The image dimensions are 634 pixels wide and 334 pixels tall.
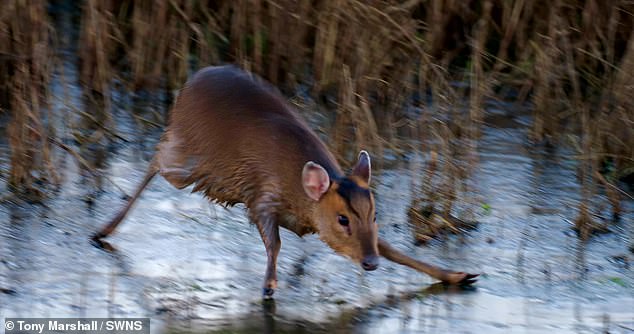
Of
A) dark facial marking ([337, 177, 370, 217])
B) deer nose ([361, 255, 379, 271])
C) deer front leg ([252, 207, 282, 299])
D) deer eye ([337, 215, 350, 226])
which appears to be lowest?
deer front leg ([252, 207, 282, 299])

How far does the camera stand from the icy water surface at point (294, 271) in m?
5.51

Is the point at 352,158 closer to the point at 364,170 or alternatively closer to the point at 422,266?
the point at 422,266

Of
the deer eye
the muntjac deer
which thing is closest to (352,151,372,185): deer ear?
the muntjac deer

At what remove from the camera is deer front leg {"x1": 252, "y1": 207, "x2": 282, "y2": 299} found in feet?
18.6

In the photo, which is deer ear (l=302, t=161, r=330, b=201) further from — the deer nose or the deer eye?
the deer nose

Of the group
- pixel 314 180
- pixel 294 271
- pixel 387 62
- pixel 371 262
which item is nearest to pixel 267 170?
pixel 314 180

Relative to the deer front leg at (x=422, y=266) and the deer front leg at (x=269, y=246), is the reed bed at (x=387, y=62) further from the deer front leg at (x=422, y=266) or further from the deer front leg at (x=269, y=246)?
the deer front leg at (x=269, y=246)

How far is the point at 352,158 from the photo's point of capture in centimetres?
784

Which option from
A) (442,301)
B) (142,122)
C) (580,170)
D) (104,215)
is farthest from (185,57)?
(442,301)

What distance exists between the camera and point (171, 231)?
6594mm

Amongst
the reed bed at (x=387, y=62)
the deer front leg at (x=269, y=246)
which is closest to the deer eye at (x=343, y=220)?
the deer front leg at (x=269, y=246)

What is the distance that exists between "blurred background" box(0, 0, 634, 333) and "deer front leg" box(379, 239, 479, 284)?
85 millimetres

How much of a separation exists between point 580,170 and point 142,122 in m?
2.89

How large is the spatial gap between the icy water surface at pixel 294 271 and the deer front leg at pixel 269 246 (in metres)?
0.08
